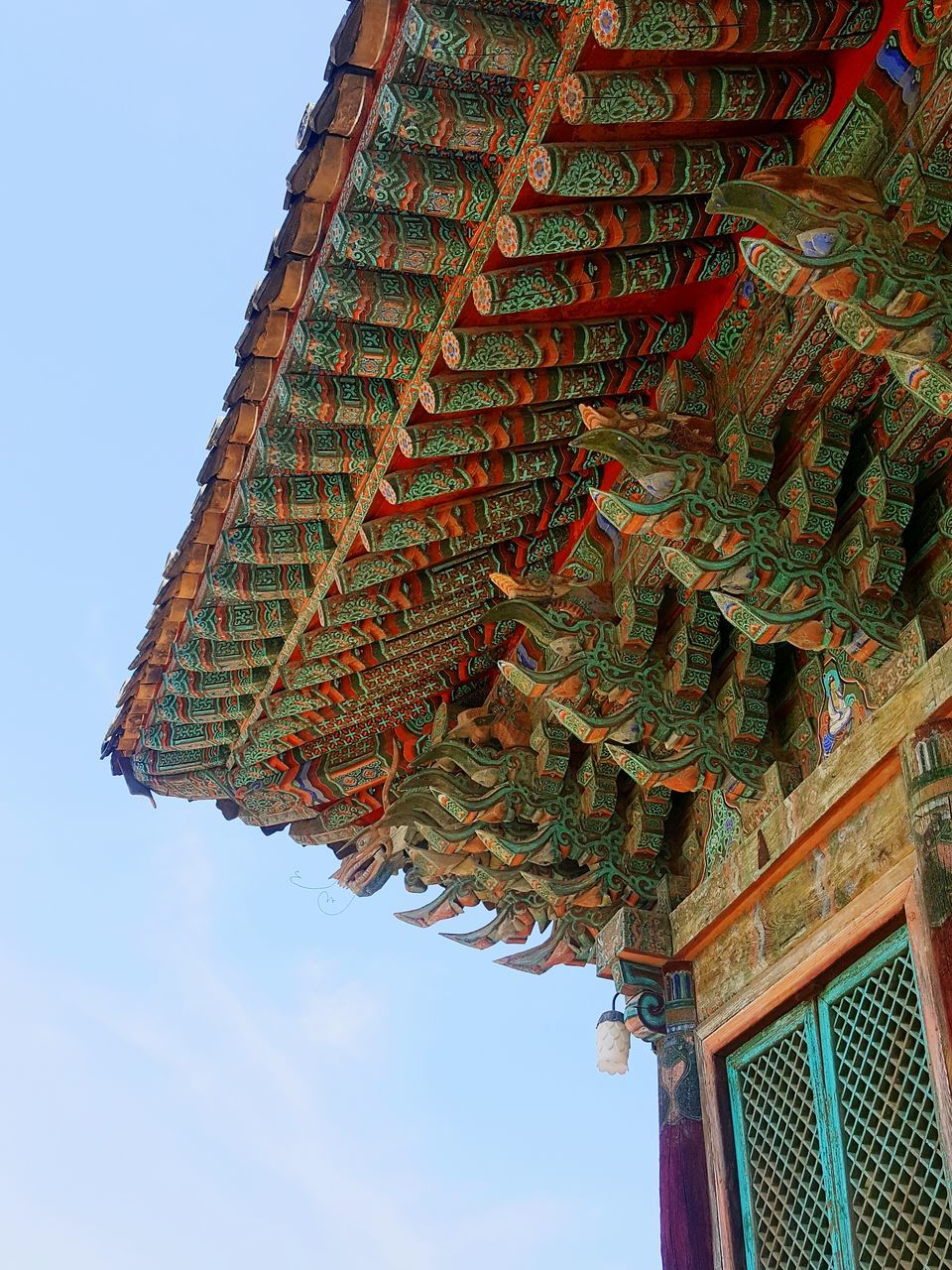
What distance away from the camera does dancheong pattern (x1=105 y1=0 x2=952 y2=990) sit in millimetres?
3473

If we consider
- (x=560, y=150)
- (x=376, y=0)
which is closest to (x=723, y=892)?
(x=560, y=150)

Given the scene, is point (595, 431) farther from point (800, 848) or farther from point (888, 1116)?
point (888, 1116)

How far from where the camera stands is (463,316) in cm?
410

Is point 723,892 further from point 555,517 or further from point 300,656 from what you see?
point 300,656

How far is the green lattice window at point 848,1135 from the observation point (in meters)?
3.77

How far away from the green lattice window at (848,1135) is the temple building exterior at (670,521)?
12mm

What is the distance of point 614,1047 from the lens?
17.7ft

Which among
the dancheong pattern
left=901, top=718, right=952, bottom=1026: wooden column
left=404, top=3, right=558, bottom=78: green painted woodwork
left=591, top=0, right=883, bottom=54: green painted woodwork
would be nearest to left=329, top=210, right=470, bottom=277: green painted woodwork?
the dancheong pattern

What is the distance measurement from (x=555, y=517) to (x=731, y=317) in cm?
109

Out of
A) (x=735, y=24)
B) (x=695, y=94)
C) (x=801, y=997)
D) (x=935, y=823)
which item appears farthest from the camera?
(x=801, y=997)

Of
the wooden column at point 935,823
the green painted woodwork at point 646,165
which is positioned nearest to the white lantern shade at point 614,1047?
the wooden column at point 935,823

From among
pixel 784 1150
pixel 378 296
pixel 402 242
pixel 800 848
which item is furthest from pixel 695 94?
pixel 784 1150

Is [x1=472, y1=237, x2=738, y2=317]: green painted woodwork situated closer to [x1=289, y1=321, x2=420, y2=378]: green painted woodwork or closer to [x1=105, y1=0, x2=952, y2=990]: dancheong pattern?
[x1=105, y1=0, x2=952, y2=990]: dancheong pattern

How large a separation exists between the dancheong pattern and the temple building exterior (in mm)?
12
